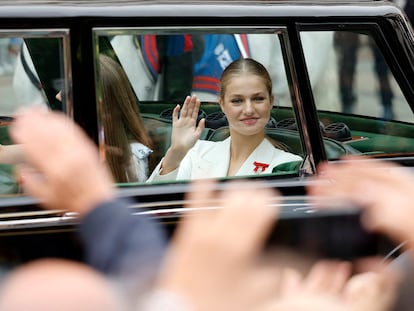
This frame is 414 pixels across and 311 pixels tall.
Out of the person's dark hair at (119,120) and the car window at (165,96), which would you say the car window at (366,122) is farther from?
the person's dark hair at (119,120)

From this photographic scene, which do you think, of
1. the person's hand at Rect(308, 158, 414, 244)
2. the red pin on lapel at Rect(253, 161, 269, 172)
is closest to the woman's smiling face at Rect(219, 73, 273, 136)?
the red pin on lapel at Rect(253, 161, 269, 172)

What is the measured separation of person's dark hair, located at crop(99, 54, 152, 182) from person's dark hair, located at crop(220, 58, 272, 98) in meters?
0.30

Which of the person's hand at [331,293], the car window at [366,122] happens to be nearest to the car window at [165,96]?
the car window at [366,122]

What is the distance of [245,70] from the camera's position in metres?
2.74

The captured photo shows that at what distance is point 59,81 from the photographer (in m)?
2.44

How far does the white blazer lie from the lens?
8.37 feet

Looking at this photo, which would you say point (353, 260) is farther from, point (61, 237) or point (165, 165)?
point (61, 237)

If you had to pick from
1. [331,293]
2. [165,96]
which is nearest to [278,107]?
[165,96]

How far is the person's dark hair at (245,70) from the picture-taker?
8.89 ft

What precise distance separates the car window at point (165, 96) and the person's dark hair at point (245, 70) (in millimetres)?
23

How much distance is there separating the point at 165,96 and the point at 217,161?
533 millimetres

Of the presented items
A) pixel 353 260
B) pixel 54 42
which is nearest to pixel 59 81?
pixel 54 42

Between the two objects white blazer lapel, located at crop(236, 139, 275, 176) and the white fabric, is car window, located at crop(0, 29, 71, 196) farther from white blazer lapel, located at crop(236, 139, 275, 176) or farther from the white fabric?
white blazer lapel, located at crop(236, 139, 275, 176)

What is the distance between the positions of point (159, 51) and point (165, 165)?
3.46 feet
